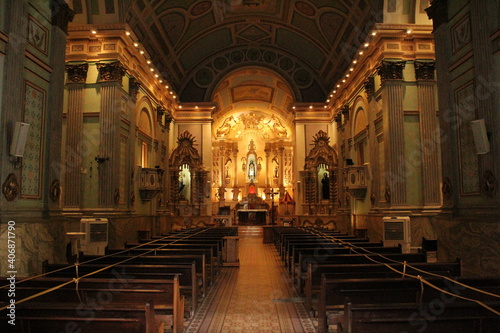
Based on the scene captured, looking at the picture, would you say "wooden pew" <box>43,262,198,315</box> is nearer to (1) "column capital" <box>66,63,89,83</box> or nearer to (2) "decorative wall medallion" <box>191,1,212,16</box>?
(1) "column capital" <box>66,63,89,83</box>

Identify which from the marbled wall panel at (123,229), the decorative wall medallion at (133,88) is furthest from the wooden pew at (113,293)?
the decorative wall medallion at (133,88)

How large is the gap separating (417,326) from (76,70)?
13.5m

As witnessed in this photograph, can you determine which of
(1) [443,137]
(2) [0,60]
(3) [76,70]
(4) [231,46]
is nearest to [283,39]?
(4) [231,46]

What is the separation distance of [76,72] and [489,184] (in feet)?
41.1

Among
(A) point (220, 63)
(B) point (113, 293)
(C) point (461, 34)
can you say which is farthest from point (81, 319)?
(A) point (220, 63)

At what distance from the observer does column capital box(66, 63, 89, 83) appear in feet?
45.0

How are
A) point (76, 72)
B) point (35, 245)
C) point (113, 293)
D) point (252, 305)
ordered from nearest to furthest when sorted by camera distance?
point (113, 293) < point (252, 305) < point (35, 245) < point (76, 72)

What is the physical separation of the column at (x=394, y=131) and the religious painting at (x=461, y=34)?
4761 mm

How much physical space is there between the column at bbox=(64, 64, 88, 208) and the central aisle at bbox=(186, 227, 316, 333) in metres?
5.90

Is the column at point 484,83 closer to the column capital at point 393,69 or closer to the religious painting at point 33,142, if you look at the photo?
the column capital at point 393,69

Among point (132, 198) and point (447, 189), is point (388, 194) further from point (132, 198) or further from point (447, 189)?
→ point (132, 198)

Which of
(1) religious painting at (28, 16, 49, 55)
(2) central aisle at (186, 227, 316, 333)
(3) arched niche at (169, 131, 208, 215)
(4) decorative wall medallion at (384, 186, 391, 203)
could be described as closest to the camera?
(2) central aisle at (186, 227, 316, 333)

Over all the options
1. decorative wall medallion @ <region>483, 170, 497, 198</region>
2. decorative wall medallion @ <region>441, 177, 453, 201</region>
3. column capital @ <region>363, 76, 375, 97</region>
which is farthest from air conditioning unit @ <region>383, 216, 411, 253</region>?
column capital @ <region>363, 76, 375, 97</region>

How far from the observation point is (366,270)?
578 cm
